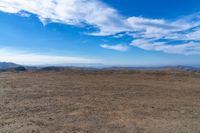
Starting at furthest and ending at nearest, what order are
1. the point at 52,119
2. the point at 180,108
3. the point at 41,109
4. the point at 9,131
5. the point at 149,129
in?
1. the point at 180,108
2. the point at 41,109
3. the point at 52,119
4. the point at 149,129
5. the point at 9,131

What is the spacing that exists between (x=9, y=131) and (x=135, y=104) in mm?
6471

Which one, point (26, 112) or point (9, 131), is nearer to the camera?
point (9, 131)

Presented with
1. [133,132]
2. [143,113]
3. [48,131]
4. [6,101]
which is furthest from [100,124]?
[6,101]

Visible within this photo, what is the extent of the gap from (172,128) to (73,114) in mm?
4048

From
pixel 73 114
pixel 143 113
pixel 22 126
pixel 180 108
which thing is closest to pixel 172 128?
pixel 143 113

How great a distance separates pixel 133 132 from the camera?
24.0ft

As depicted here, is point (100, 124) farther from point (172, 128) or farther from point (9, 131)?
point (9, 131)

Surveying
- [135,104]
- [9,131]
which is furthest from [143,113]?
[9,131]

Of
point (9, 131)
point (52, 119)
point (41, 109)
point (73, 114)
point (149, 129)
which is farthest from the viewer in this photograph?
point (41, 109)

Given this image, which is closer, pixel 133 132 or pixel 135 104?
pixel 133 132

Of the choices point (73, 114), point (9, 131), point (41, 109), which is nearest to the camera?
point (9, 131)

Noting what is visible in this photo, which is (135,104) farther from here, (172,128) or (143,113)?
(172,128)

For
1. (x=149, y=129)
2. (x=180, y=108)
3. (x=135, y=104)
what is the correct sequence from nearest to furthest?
(x=149, y=129), (x=180, y=108), (x=135, y=104)

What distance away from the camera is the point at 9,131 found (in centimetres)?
711
